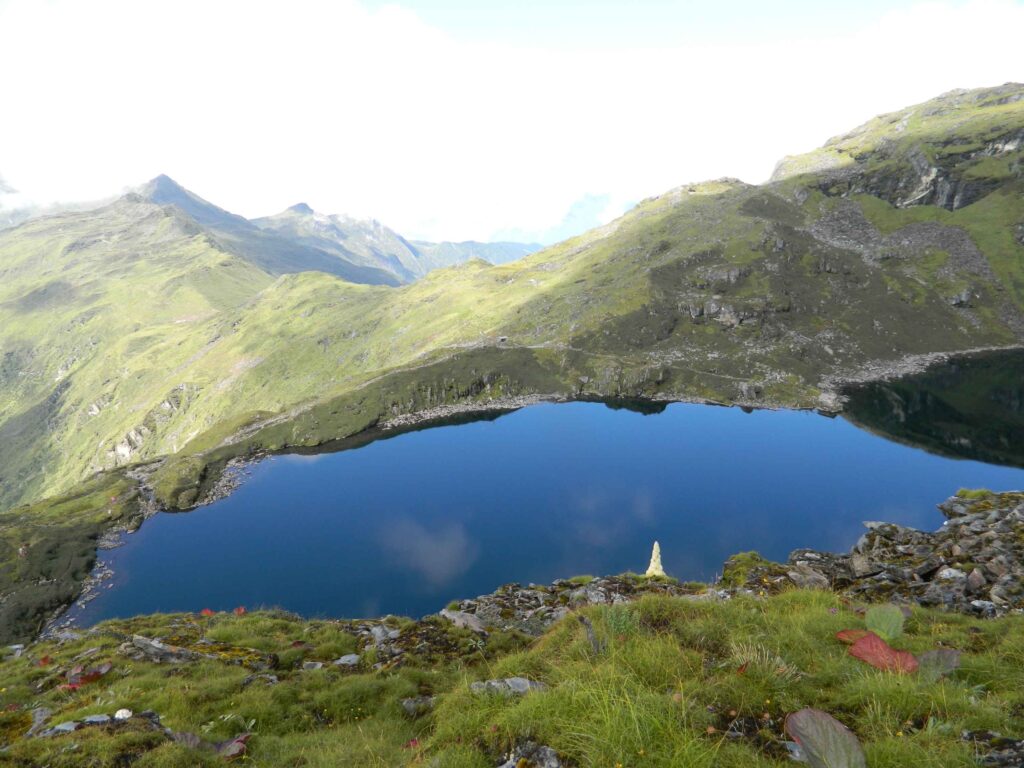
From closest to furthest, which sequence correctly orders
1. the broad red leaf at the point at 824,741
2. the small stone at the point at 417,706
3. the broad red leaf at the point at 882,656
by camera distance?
the broad red leaf at the point at 824,741
the broad red leaf at the point at 882,656
the small stone at the point at 417,706

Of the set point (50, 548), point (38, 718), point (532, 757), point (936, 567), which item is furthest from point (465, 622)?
point (50, 548)

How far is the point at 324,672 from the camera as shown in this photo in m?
13.5

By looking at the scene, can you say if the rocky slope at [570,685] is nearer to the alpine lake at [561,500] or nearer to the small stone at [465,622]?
the small stone at [465,622]

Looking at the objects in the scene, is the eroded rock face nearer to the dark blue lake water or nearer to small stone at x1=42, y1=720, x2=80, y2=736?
small stone at x1=42, y1=720, x2=80, y2=736

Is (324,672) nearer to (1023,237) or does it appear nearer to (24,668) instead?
(24,668)

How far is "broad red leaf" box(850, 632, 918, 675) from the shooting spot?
7070 millimetres

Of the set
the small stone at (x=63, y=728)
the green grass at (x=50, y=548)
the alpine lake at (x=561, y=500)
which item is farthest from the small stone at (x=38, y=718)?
the green grass at (x=50, y=548)

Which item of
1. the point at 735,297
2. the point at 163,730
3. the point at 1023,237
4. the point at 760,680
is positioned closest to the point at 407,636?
the point at 163,730

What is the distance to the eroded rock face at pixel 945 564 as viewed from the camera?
14.2 metres

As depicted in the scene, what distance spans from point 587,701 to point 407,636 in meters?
13.1

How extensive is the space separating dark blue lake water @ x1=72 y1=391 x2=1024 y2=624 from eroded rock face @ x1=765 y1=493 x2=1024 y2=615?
33967 millimetres

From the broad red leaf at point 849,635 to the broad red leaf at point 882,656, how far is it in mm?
1239

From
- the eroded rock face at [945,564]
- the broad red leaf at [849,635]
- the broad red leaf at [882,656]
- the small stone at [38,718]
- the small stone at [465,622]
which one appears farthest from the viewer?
the small stone at [465,622]

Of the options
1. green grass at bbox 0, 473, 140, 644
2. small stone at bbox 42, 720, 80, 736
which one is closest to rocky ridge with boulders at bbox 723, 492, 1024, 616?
small stone at bbox 42, 720, 80, 736
